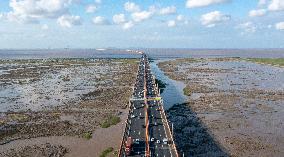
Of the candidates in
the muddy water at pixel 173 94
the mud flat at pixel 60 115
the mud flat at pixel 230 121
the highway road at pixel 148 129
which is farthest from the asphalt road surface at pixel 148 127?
the muddy water at pixel 173 94

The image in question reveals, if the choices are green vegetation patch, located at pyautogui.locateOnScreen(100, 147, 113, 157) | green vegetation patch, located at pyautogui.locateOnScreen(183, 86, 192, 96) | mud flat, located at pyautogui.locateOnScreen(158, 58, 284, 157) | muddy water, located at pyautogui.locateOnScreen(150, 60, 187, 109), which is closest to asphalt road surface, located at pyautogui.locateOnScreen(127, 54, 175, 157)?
mud flat, located at pyautogui.locateOnScreen(158, 58, 284, 157)

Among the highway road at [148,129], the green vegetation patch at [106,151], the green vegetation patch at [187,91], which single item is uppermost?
the highway road at [148,129]

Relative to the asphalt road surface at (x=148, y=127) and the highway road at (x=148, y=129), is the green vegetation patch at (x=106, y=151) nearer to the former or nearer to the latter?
the highway road at (x=148, y=129)

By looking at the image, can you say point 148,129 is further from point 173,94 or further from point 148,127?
point 173,94

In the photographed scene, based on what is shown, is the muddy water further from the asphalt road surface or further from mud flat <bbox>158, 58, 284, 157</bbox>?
the asphalt road surface

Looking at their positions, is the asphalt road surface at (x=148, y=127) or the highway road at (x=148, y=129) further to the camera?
the asphalt road surface at (x=148, y=127)

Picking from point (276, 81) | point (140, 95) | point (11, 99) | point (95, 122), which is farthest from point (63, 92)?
point (276, 81)

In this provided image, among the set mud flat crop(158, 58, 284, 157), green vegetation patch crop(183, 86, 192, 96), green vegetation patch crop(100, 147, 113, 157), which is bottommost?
green vegetation patch crop(100, 147, 113, 157)
